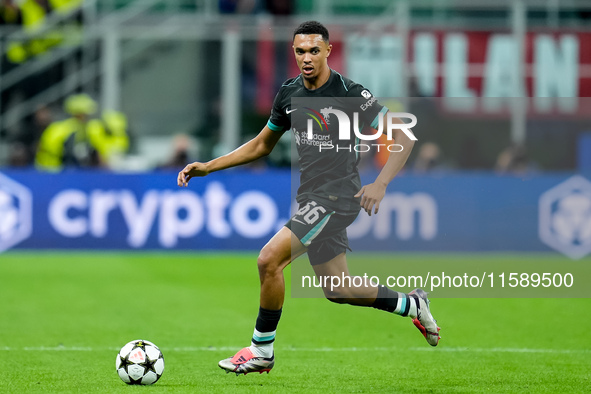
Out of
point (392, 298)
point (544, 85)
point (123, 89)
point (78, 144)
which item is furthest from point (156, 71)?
point (392, 298)

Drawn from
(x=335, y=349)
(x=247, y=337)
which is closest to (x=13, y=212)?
(x=247, y=337)

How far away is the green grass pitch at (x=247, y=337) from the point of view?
7301mm

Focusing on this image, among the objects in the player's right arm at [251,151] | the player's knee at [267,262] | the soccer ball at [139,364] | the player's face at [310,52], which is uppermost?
the player's face at [310,52]

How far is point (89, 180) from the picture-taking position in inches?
630

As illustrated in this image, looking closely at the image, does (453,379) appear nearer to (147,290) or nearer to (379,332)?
(379,332)

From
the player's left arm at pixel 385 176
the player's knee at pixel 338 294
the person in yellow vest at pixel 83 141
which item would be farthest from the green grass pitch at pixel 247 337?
the person in yellow vest at pixel 83 141

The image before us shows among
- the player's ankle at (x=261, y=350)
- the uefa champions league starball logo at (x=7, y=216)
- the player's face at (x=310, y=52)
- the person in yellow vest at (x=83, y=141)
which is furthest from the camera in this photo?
the person in yellow vest at (x=83, y=141)

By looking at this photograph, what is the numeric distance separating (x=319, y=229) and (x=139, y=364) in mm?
1459

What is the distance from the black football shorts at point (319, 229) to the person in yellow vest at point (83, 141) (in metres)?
10.4

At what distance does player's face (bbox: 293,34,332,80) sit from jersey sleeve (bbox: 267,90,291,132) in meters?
0.35

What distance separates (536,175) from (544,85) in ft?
9.45

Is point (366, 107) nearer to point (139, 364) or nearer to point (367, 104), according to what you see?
point (367, 104)

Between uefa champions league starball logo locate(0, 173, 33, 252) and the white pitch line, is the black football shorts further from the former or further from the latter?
uefa champions league starball logo locate(0, 173, 33, 252)

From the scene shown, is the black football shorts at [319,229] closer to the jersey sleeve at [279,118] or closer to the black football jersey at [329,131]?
the black football jersey at [329,131]
